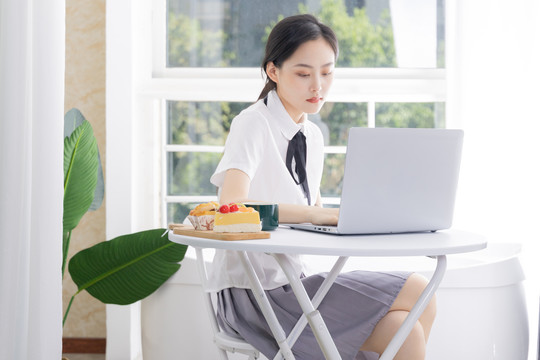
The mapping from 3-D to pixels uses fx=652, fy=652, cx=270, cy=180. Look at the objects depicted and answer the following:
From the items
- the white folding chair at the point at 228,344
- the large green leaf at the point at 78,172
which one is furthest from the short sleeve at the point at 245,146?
the large green leaf at the point at 78,172

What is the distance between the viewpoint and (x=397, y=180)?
4.23 ft

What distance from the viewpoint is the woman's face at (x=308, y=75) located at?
1.71m

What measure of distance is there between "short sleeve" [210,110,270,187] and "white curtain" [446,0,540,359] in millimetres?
1438

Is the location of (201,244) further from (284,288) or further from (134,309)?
(134,309)

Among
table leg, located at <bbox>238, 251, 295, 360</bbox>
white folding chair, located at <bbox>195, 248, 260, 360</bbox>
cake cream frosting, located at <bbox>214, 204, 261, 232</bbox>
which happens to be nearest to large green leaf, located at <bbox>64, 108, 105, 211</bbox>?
white folding chair, located at <bbox>195, 248, 260, 360</bbox>

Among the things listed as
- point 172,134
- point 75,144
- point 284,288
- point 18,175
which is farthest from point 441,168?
point 172,134

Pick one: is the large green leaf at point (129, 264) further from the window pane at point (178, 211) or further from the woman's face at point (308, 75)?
the woman's face at point (308, 75)

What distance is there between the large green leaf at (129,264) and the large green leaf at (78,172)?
0.59ft

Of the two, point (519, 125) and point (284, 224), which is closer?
point (284, 224)

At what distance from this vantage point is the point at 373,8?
3.25 metres

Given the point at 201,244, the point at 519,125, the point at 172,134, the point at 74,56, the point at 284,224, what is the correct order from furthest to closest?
the point at 172,134 < the point at 74,56 < the point at 519,125 < the point at 284,224 < the point at 201,244

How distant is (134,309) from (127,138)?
75cm

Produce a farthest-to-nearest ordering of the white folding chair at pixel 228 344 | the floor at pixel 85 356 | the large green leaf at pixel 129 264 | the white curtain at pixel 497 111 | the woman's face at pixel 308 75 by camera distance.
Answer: the floor at pixel 85 356 → the white curtain at pixel 497 111 → the large green leaf at pixel 129 264 → the woman's face at pixel 308 75 → the white folding chair at pixel 228 344

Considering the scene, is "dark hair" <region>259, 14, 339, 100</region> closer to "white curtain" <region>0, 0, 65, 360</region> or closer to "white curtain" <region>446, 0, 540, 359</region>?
"white curtain" <region>0, 0, 65, 360</region>
